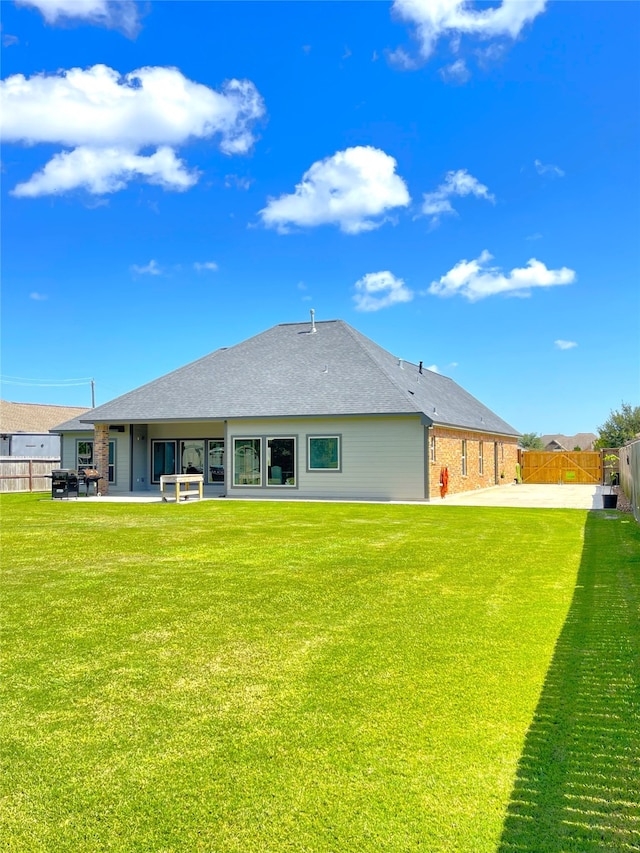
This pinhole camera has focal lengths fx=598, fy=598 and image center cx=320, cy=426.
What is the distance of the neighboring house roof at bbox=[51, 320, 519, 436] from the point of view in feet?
72.4

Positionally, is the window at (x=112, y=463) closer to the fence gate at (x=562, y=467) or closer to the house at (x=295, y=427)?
the house at (x=295, y=427)

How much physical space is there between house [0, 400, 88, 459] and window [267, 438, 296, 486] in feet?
64.2

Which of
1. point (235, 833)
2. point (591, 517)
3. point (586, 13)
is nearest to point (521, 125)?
point (586, 13)

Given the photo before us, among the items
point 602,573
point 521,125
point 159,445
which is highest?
point 521,125

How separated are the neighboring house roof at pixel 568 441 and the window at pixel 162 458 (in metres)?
65.9

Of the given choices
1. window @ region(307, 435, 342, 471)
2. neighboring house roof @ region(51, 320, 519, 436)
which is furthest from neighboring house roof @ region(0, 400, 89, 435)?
window @ region(307, 435, 342, 471)

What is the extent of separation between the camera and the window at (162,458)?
27.0 meters

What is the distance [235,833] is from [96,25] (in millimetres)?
18761

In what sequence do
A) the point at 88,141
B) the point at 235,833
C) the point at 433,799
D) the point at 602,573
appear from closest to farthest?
the point at 235,833, the point at 433,799, the point at 602,573, the point at 88,141

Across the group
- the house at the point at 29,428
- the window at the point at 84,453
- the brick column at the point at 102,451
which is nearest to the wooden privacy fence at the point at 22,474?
the window at the point at 84,453

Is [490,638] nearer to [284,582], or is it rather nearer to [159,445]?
[284,582]

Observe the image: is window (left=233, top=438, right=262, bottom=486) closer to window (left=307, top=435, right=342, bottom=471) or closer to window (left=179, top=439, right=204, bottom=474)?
window (left=307, top=435, right=342, bottom=471)

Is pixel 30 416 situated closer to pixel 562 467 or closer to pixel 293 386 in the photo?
pixel 293 386

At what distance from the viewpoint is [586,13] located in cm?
1462
